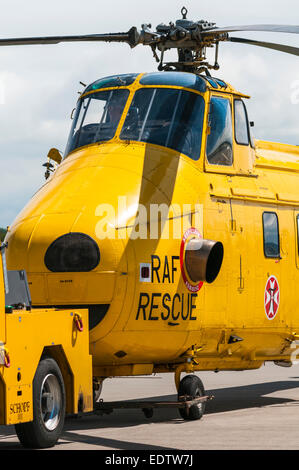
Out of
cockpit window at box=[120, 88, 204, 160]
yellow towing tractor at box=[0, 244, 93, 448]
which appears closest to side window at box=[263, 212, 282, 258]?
cockpit window at box=[120, 88, 204, 160]

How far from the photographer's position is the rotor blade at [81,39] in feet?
47.1

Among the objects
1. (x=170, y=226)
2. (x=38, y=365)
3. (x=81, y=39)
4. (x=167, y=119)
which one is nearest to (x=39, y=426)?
(x=38, y=365)

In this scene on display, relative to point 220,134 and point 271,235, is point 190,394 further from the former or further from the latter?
point 220,134

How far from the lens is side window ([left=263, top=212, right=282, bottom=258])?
15227 millimetres

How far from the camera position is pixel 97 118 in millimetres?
14742

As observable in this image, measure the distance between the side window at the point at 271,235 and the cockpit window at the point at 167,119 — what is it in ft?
5.97

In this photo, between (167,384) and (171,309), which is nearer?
(171,309)

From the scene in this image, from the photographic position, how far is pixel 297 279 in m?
16.0

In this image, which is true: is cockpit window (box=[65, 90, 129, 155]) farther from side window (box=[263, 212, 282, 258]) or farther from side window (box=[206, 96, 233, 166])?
side window (box=[263, 212, 282, 258])

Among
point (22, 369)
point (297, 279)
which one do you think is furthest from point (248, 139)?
point (22, 369)

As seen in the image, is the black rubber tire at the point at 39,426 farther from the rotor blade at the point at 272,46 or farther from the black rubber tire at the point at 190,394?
the rotor blade at the point at 272,46

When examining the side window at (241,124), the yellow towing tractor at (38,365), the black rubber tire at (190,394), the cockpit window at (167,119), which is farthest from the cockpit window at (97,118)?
the black rubber tire at (190,394)
